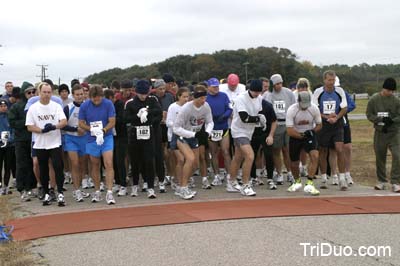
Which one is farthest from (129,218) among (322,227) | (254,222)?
(322,227)

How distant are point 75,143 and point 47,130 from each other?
2.68ft

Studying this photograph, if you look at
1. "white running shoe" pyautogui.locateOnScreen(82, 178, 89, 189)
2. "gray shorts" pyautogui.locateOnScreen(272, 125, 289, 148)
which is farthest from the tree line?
"gray shorts" pyautogui.locateOnScreen(272, 125, 289, 148)

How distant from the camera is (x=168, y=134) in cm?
1010

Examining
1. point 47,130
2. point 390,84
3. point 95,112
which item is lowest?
point 47,130

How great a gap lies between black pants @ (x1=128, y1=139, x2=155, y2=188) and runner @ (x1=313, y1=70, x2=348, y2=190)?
345cm

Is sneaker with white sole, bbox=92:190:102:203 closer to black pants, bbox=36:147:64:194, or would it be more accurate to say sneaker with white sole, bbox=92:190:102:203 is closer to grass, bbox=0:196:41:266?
black pants, bbox=36:147:64:194

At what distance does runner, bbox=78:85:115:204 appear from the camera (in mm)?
8727

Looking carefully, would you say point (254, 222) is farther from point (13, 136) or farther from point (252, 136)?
point (13, 136)

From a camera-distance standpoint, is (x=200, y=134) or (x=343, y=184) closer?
(x=200, y=134)

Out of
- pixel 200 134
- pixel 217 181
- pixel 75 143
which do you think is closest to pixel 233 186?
pixel 217 181

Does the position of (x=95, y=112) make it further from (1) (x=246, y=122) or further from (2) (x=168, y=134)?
(1) (x=246, y=122)

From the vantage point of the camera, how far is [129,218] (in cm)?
753

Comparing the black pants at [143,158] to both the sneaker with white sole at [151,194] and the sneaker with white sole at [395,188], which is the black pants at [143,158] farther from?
the sneaker with white sole at [395,188]

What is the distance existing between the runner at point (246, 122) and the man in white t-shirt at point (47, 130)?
3.16 metres
